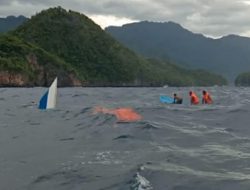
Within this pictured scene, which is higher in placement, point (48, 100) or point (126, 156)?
point (48, 100)

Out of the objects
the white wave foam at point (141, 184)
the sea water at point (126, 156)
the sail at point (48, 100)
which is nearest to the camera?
the white wave foam at point (141, 184)

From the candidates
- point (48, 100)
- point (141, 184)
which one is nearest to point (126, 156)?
point (141, 184)

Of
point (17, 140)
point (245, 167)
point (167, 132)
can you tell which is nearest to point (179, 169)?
point (245, 167)

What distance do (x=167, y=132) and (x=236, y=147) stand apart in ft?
14.0

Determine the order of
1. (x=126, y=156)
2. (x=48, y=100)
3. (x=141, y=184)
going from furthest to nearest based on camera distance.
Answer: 1. (x=48, y=100)
2. (x=126, y=156)
3. (x=141, y=184)

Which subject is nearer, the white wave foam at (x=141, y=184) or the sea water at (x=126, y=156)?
the white wave foam at (x=141, y=184)

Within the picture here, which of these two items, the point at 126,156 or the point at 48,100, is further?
the point at 48,100

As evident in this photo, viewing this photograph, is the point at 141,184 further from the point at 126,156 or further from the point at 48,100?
the point at 48,100

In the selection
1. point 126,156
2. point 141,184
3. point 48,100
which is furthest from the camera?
point 48,100

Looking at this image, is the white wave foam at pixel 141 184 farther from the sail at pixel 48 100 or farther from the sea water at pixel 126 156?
the sail at pixel 48 100

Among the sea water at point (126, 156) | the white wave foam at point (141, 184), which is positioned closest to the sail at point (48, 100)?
the sea water at point (126, 156)

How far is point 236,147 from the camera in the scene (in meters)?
16.1

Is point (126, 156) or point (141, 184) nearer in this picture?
point (141, 184)

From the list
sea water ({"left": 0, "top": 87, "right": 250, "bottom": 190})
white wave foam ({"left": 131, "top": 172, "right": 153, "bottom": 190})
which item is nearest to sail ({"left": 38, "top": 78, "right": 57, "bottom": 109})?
sea water ({"left": 0, "top": 87, "right": 250, "bottom": 190})
